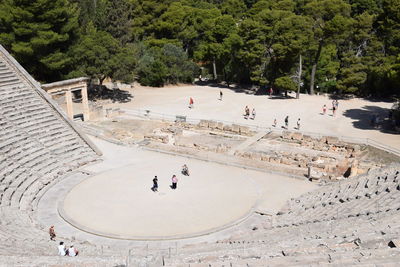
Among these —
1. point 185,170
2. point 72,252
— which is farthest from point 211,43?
point 72,252

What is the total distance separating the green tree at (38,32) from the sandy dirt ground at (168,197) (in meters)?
19.5

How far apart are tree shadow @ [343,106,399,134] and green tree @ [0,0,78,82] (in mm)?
29227

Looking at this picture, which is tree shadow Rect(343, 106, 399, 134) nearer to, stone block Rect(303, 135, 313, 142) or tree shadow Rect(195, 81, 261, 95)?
stone block Rect(303, 135, 313, 142)

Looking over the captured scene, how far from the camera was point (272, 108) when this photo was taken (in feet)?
149

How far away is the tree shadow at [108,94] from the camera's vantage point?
49616mm

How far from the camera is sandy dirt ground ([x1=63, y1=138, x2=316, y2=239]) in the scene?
64.5ft

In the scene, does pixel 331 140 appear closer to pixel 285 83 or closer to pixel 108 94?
pixel 285 83

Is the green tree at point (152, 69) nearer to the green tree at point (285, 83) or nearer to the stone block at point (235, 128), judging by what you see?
the green tree at point (285, 83)

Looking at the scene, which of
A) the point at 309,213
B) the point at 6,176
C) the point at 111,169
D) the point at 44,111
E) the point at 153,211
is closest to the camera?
the point at 309,213

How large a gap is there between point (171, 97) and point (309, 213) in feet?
113

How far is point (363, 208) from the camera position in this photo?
17.2m

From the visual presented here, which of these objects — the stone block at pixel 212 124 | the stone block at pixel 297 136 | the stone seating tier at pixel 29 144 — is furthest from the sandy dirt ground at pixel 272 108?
the stone seating tier at pixel 29 144

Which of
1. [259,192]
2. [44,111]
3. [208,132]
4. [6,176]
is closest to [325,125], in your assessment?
[208,132]

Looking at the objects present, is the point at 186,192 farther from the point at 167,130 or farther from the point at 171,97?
the point at 171,97
